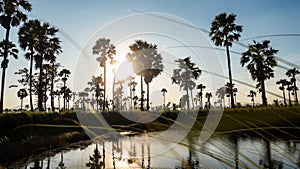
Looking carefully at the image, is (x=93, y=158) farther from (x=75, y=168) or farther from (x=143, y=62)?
(x=143, y=62)

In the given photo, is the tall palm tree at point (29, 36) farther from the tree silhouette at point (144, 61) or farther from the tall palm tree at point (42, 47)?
the tree silhouette at point (144, 61)

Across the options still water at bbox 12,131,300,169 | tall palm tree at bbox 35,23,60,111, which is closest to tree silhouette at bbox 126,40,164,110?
tall palm tree at bbox 35,23,60,111

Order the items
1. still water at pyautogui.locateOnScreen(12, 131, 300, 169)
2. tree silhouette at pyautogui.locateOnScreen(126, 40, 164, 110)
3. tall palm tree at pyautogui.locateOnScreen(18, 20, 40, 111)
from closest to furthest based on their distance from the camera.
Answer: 1. still water at pyautogui.locateOnScreen(12, 131, 300, 169)
2. tall palm tree at pyautogui.locateOnScreen(18, 20, 40, 111)
3. tree silhouette at pyautogui.locateOnScreen(126, 40, 164, 110)

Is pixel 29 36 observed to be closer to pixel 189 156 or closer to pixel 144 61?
pixel 144 61

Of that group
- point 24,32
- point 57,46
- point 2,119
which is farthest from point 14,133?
point 57,46

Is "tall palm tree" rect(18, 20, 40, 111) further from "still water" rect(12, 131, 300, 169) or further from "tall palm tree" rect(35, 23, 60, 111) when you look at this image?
"still water" rect(12, 131, 300, 169)

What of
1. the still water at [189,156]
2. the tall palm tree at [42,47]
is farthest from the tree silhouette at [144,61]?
the still water at [189,156]

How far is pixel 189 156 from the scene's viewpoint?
384 inches

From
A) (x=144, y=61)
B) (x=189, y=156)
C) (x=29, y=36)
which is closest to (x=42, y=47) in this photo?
(x=29, y=36)

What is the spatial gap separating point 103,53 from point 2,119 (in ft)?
92.2

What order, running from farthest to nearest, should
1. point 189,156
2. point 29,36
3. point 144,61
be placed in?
1. point 144,61
2. point 29,36
3. point 189,156

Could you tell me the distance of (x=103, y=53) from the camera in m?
44.4

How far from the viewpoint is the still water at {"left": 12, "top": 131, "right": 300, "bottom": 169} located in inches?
44.1

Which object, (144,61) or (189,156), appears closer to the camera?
(189,156)
